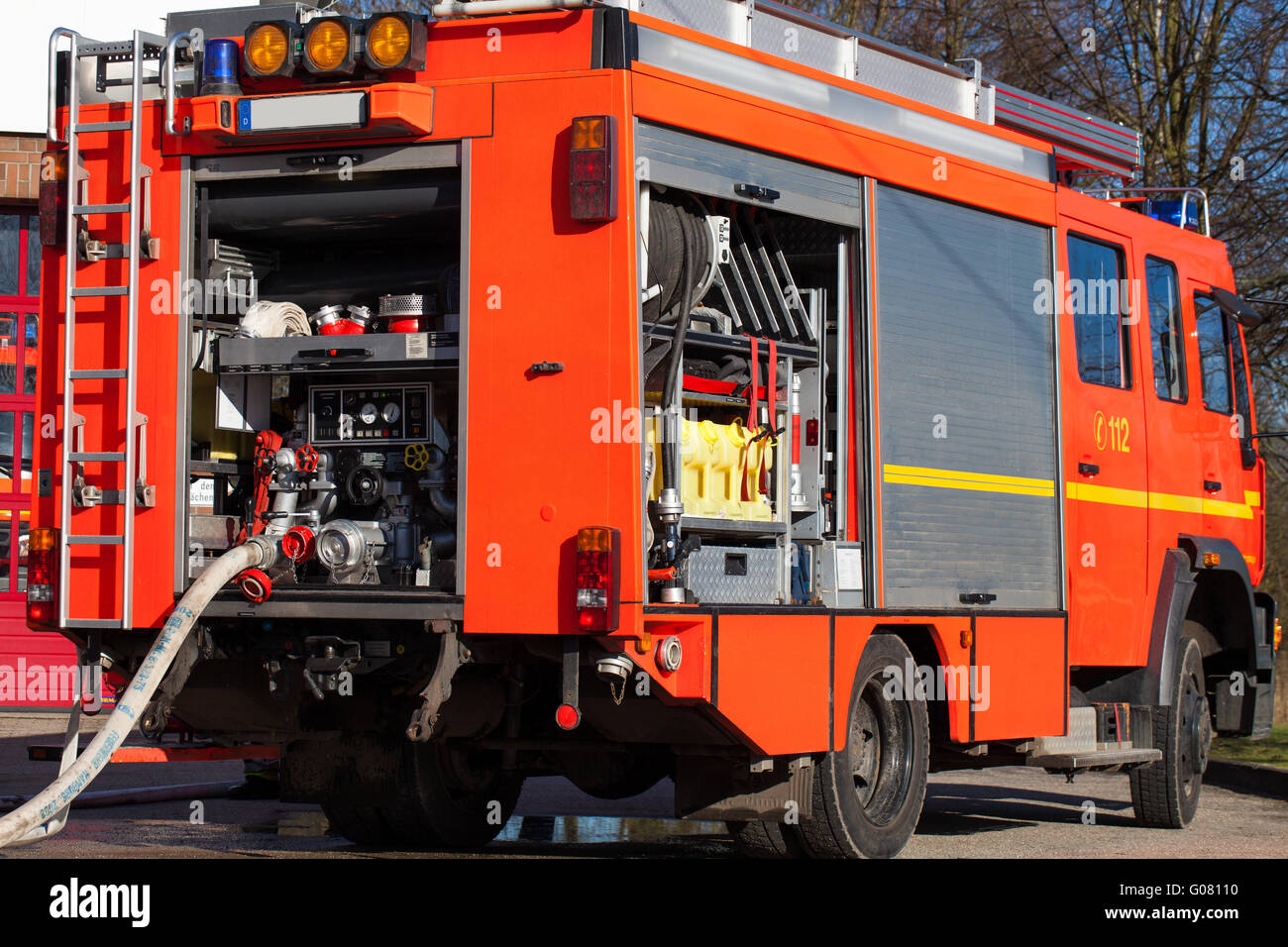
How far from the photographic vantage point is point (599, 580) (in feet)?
20.8

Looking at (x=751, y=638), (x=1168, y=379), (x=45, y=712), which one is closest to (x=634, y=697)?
(x=751, y=638)

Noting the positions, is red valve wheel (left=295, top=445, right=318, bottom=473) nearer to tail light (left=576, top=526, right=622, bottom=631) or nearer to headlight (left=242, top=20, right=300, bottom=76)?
tail light (left=576, top=526, right=622, bottom=631)

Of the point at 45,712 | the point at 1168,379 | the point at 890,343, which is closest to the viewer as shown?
the point at 890,343

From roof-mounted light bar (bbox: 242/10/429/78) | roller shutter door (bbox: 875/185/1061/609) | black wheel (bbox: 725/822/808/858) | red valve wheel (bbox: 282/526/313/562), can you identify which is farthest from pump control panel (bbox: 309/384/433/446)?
black wheel (bbox: 725/822/808/858)

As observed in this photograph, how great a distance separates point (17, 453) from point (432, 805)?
878cm

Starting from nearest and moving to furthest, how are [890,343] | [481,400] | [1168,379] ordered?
[481,400] → [890,343] → [1168,379]

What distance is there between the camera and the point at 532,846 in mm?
8703

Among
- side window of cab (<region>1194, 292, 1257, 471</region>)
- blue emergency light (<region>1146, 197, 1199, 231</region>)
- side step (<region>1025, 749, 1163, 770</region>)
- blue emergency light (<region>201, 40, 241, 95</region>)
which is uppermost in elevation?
blue emergency light (<region>1146, 197, 1199, 231</region>)

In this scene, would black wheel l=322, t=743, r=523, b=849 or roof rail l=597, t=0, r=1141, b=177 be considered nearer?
roof rail l=597, t=0, r=1141, b=177

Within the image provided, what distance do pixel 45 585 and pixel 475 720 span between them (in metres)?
1.91

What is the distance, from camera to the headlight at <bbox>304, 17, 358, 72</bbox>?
6.80m

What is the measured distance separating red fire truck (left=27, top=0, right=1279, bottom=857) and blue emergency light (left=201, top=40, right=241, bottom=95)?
2cm

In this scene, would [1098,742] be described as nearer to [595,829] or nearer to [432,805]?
[595,829]

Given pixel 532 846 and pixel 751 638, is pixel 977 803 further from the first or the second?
pixel 751 638
